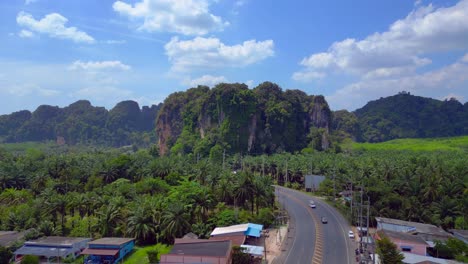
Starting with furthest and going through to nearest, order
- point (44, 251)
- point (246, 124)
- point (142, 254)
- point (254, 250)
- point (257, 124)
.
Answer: point (257, 124), point (246, 124), point (142, 254), point (44, 251), point (254, 250)

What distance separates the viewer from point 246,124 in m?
114

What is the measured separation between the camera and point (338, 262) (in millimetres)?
37688

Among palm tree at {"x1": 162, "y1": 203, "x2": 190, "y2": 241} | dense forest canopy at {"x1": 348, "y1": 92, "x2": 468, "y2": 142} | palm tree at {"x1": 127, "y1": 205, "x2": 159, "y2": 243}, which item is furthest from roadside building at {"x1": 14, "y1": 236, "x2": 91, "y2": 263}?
dense forest canopy at {"x1": 348, "y1": 92, "x2": 468, "y2": 142}

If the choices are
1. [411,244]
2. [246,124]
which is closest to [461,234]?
[411,244]

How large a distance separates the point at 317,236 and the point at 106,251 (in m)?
25.4

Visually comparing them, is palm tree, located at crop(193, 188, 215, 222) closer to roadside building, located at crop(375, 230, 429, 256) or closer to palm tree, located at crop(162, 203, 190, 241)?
palm tree, located at crop(162, 203, 190, 241)

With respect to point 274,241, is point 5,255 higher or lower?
higher

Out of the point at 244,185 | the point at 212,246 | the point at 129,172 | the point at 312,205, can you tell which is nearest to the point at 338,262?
the point at 212,246

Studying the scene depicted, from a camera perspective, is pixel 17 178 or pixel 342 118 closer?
pixel 17 178

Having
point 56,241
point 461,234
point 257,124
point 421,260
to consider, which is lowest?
point 421,260

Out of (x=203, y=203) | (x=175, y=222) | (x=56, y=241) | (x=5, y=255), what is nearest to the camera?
(x=5, y=255)

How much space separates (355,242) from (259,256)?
13.3 metres

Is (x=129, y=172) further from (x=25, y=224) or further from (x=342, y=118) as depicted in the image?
(x=342, y=118)

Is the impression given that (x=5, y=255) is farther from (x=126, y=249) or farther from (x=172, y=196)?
(x=172, y=196)
